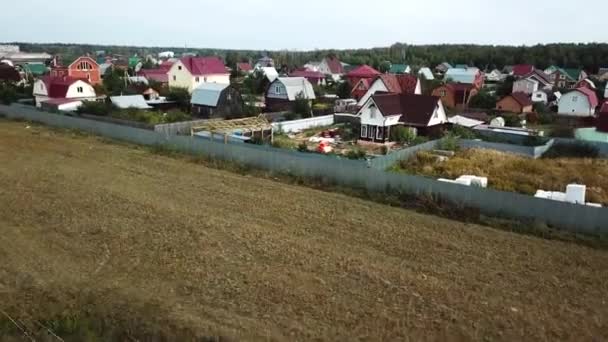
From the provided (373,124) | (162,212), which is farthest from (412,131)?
(162,212)

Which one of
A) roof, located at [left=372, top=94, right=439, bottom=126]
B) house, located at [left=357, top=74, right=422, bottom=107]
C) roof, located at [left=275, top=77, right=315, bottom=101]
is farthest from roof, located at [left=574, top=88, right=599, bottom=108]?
roof, located at [left=275, top=77, right=315, bottom=101]

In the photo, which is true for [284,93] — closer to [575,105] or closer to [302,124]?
[302,124]

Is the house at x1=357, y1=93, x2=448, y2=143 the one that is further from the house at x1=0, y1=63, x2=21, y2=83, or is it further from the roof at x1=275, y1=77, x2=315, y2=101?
the house at x1=0, y1=63, x2=21, y2=83

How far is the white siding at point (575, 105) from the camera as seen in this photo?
108 ft

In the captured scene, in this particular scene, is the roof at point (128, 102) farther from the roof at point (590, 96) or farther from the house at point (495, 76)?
the house at point (495, 76)

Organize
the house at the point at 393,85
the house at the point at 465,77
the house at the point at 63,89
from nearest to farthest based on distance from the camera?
the house at the point at 63,89, the house at the point at 393,85, the house at the point at 465,77

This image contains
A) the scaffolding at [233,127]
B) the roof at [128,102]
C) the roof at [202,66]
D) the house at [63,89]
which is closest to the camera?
the scaffolding at [233,127]

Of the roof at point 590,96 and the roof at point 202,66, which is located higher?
the roof at point 202,66

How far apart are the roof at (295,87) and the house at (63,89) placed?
40.8 feet

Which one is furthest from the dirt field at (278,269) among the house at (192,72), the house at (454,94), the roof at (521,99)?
the house at (192,72)

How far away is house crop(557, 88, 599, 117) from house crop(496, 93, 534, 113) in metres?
2.23

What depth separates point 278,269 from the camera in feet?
29.3

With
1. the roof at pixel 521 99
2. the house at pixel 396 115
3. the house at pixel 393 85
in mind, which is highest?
the house at pixel 393 85

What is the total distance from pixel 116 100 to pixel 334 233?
70.6ft
